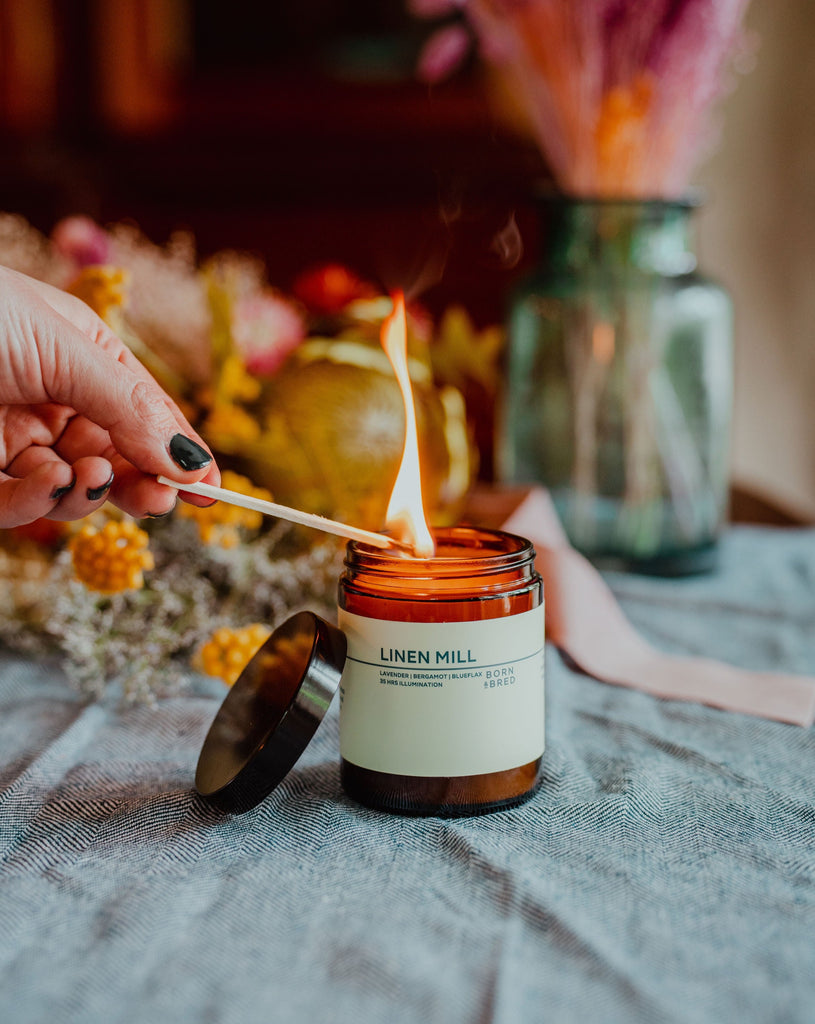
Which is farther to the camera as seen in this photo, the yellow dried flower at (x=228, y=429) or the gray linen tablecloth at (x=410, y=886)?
the yellow dried flower at (x=228, y=429)

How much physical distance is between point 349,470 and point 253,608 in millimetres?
151

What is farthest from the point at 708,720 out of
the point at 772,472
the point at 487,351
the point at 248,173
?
the point at 248,173

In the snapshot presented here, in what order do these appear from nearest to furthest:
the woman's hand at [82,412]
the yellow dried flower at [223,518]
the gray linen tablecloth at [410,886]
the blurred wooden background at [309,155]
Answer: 1. the gray linen tablecloth at [410,886]
2. the woman's hand at [82,412]
3. the yellow dried flower at [223,518]
4. the blurred wooden background at [309,155]

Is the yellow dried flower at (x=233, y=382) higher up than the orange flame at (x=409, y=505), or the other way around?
the yellow dried flower at (x=233, y=382)

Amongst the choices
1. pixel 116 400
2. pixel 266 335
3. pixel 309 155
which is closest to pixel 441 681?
pixel 116 400

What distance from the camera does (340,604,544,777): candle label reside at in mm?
493

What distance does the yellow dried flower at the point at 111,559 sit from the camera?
0.62m

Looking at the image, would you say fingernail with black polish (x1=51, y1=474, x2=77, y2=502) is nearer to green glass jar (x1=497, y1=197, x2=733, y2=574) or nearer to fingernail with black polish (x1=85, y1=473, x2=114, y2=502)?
fingernail with black polish (x1=85, y1=473, x2=114, y2=502)

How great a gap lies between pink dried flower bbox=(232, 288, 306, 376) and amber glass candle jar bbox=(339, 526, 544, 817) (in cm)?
45

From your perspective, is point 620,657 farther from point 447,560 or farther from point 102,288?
point 102,288

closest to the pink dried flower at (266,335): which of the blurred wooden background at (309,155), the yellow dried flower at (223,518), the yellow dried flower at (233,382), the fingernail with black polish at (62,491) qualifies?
the yellow dried flower at (233,382)

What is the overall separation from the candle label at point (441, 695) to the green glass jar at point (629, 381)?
1.75 feet

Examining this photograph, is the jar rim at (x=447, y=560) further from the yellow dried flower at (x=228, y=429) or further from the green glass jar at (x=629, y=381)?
the green glass jar at (x=629, y=381)

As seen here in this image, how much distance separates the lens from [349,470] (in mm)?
863
